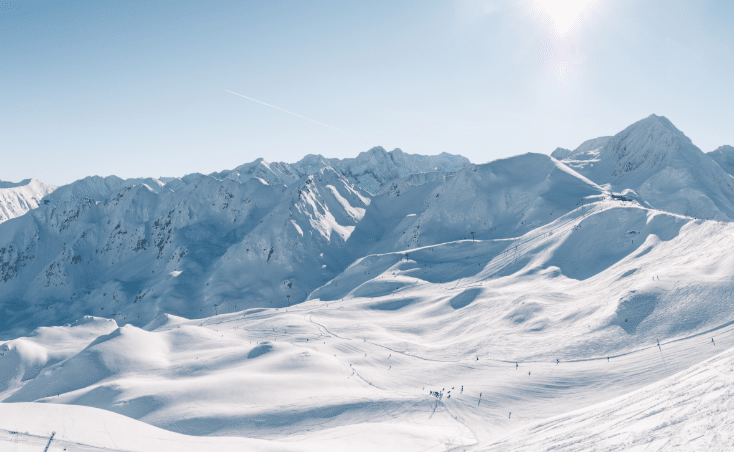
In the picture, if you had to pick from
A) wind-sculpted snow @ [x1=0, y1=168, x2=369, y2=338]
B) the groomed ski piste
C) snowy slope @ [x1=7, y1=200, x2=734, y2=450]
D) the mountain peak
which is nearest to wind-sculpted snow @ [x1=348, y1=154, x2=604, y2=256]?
wind-sculpted snow @ [x1=0, y1=168, x2=369, y2=338]

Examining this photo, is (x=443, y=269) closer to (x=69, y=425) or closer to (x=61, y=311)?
(x=69, y=425)

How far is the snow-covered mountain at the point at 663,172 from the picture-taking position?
495ft

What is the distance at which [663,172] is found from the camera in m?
169

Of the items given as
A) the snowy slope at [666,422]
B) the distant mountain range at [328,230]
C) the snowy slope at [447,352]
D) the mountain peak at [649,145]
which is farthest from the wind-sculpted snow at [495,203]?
the snowy slope at [666,422]

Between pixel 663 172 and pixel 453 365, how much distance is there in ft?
491

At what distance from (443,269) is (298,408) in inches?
3078

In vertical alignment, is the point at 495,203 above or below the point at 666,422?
below

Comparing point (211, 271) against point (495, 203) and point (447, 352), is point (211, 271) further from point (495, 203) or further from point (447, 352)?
point (447, 352)

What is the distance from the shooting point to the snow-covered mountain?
150875 millimetres

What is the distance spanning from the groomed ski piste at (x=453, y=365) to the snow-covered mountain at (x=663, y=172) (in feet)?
196

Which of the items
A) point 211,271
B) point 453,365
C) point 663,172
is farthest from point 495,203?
point 453,365

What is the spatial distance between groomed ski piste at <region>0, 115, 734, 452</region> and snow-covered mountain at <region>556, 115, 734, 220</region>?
59820 millimetres

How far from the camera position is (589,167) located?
193 meters

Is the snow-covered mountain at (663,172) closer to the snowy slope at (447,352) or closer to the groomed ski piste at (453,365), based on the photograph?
the snowy slope at (447,352)
